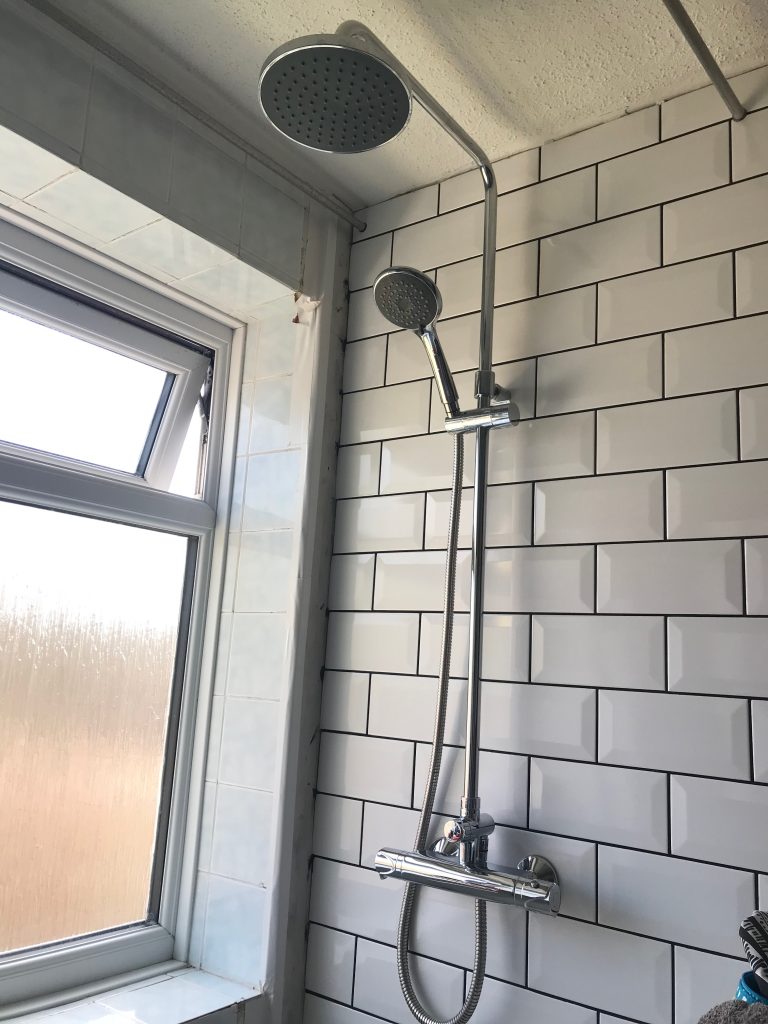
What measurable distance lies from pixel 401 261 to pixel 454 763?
0.91 metres

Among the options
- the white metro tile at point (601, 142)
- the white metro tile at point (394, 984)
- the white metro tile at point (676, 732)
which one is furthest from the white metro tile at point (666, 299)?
the white metro tile at point (394, 984)

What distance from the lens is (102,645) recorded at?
4.79ft

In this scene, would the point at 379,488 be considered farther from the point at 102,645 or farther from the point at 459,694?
the point at 102,645

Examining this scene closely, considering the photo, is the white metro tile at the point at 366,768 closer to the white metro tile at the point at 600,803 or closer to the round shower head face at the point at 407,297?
the white metro tile at the point at 600,803

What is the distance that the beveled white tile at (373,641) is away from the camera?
1.38 meters

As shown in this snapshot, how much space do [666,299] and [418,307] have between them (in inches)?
14.6

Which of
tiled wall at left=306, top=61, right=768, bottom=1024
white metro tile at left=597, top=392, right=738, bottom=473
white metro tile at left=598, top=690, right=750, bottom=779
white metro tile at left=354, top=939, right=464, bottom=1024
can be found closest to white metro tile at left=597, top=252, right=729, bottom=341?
tiled wall at left=306, top=61, right=768, bottom=1024

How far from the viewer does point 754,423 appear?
1123mm

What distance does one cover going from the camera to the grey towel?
0.74 m

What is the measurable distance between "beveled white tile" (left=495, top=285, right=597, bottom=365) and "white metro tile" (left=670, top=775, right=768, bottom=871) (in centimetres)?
67

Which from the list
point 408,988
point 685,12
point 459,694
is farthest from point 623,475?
point 408,988

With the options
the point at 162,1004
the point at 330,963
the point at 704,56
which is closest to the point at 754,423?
the point at 704,56

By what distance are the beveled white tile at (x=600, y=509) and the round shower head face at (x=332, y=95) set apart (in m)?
0.57

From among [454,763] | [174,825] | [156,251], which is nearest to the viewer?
[454,763]
